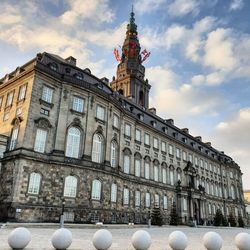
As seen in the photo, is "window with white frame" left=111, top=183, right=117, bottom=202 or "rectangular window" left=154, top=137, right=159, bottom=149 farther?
"rectangular window" left=154, top=137, right=159, bottom=149

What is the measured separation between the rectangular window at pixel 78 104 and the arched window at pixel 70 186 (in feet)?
24.9

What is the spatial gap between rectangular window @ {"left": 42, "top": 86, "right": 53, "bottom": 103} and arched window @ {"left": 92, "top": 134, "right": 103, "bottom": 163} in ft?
22.1

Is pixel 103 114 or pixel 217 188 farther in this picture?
pixel 217 188

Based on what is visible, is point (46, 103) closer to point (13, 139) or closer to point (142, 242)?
point (13, 139)

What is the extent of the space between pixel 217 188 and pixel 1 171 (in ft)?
162

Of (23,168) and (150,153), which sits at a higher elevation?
(150,153)

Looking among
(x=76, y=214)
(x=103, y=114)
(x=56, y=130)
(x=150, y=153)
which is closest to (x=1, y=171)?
(x=56, y=130)

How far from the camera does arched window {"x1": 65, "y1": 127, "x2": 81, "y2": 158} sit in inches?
1123

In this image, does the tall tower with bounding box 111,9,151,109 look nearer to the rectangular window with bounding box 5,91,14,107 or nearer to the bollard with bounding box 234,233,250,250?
the rectangular window with bounding box 5,91,14,107

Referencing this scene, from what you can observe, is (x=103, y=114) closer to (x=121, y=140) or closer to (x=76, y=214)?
(x=121, y=140)

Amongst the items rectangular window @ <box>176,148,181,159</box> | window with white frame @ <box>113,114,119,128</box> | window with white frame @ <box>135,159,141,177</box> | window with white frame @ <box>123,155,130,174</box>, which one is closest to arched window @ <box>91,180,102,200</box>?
window with white frame @ <box>123,155,130,174</box>

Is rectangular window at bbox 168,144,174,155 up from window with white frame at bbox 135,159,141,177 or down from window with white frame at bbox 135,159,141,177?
up

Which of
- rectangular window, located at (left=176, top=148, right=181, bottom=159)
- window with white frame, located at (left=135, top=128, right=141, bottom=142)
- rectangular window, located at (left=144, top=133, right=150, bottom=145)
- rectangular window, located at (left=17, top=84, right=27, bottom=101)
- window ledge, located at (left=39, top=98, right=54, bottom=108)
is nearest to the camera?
window ledge, located at (left=39, top=98, right=54, bottom=108)

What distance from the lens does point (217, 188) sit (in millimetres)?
61375
